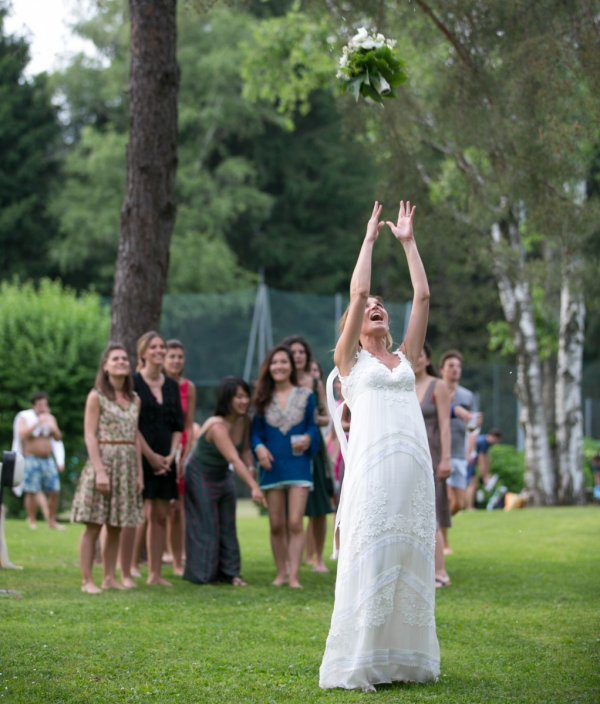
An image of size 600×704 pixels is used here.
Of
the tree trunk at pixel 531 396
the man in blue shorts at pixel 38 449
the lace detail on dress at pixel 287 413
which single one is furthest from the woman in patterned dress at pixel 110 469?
the tree trunk at pixel 531 396

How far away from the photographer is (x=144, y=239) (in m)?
13.5

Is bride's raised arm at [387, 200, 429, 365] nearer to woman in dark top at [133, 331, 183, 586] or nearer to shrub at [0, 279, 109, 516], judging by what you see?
woman in dark top at [133, 331, 183, 586]

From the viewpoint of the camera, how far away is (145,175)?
13508 mm

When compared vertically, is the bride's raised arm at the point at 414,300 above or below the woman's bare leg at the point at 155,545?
above

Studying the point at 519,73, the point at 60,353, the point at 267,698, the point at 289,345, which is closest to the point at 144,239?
the point at 289,345

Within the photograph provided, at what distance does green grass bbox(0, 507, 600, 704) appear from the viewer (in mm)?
6445

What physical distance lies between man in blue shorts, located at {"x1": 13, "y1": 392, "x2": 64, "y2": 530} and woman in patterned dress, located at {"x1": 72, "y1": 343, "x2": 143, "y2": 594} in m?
7.36

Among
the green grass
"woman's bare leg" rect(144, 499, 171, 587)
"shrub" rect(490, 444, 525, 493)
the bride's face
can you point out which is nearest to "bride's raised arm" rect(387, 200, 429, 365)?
the bride's face

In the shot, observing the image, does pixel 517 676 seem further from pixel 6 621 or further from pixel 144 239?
pixel 144 239

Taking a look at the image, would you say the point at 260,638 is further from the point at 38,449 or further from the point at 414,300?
the point at 38,449

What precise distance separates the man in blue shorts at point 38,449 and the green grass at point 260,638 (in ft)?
15.7

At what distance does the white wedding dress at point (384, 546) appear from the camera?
21.0 ft

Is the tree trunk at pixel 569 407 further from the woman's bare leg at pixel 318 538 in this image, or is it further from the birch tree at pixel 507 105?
the woman's bare leg at pixel 318 538

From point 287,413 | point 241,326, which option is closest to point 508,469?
point 241,326
